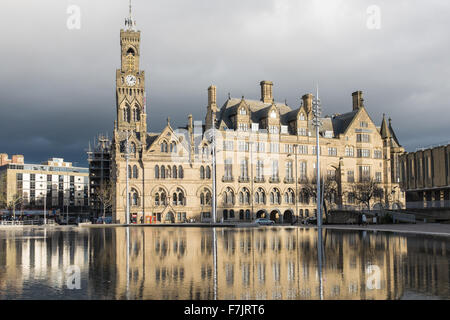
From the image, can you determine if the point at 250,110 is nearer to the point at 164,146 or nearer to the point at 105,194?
the point at 164,146

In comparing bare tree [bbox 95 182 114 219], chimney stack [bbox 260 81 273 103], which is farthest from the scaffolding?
chimney stack [bbox 260 81 273 103]

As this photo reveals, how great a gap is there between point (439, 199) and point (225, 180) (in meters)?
38.2

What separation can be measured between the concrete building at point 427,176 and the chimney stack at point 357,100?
34.5m

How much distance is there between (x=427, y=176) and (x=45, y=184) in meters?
131

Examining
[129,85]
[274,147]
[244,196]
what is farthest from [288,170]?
[129,85]

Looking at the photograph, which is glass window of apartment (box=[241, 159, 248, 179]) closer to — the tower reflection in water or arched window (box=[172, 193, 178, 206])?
arched window (box=[172, 193, 178, 206])

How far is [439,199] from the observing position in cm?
7106

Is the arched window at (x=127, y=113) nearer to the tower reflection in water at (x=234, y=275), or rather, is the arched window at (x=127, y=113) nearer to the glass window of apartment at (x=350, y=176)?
the glass window of apartment at (x=350, y=176)

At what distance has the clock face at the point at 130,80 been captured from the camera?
113m

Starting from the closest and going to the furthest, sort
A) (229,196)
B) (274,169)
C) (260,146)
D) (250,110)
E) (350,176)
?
(229,196)
(260,146)
(274,169)
(250,110)
(350,176)

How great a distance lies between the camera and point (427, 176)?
69.8 m

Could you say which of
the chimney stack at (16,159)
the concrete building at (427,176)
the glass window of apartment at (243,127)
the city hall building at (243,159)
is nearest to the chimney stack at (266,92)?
the city hall building at (243,159)

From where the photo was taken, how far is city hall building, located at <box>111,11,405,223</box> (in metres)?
89.0

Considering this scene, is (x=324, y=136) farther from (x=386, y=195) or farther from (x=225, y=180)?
(x=225, y=180)
